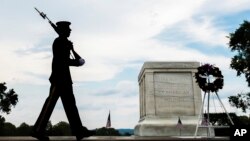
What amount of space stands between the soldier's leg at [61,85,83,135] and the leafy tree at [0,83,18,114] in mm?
53808

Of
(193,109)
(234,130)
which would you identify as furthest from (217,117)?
(234,130)

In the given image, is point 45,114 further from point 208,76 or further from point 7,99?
point 7,99

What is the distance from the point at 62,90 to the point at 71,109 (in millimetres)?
412

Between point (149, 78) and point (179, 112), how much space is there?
12.2 ft

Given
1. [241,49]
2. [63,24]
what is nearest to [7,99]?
[241,49]

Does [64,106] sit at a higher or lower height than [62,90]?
lower

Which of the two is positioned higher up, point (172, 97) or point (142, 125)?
point (172, 97)

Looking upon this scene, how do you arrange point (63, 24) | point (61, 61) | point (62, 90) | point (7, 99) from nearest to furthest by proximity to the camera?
point (62, 90)
point (61, 61)
point (63, 24)
point (7, 99)

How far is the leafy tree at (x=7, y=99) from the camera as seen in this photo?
60344mm

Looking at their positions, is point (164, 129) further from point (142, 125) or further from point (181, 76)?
point (181, 76)

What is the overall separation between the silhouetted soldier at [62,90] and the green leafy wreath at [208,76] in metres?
18.4

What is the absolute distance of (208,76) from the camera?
2623 cm

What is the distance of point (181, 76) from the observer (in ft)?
115

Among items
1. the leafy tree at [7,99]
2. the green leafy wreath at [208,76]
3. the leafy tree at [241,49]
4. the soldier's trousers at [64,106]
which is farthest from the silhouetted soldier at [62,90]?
the leafy tree at [7,99]
